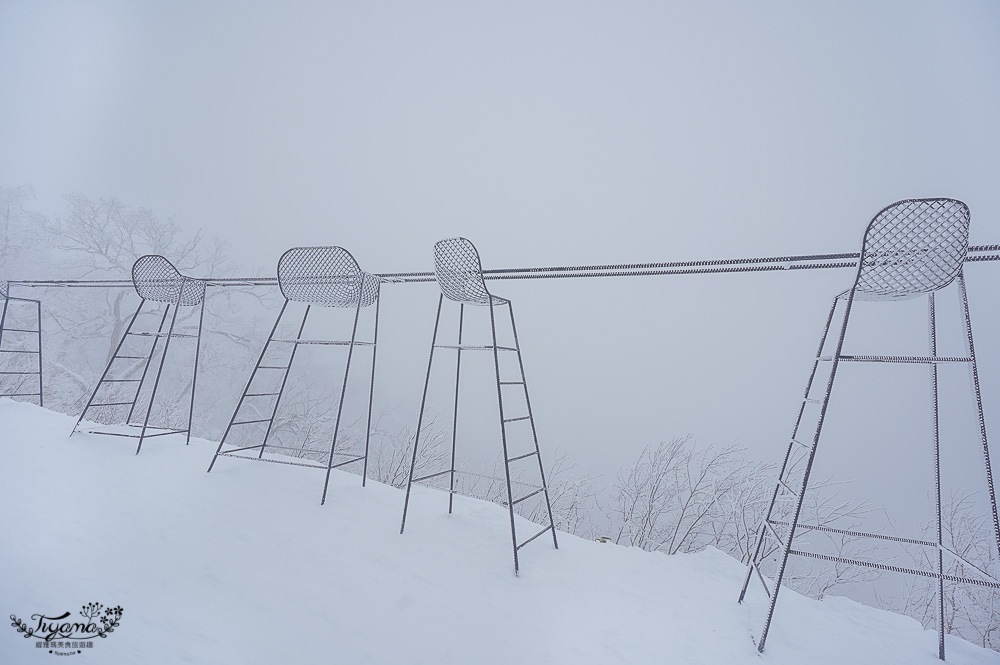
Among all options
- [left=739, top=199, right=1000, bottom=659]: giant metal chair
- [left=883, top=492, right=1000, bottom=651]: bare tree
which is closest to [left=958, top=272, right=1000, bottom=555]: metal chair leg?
[left=739, top=199, right=1000, bottom=659]: giant metal chair

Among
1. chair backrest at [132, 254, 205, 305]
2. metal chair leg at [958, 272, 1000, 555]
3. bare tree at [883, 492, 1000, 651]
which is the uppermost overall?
chair backrest at [132, 254, 205, 305]

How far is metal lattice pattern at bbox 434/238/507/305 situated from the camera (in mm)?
1869

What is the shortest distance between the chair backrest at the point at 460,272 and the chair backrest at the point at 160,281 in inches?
80.8

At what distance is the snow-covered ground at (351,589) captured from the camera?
1201mm

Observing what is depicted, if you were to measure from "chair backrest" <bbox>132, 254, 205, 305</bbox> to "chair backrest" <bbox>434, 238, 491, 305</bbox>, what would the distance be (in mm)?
2053

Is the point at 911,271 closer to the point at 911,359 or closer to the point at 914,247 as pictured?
the point at 914,247

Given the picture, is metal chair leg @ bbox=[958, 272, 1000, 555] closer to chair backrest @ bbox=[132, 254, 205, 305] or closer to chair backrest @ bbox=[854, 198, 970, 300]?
chair backrest @ bbox=[854, 198, 970, 300]

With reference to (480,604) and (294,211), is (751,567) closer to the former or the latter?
(480,604)

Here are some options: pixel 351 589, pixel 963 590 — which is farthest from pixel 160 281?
pixel 963 590

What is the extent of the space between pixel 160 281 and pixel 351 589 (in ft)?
8.63

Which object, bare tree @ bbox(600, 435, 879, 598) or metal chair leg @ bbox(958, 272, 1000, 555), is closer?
metal chair leg @ bbox(958, 272, 1000, 555)

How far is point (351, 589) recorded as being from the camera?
1498mm

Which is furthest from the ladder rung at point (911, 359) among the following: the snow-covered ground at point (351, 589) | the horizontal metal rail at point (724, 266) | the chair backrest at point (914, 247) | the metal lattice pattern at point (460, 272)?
the metal lattice pattern at point (460, 272)

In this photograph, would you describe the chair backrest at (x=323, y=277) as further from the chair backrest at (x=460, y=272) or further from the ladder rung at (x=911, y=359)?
the ladder rung at (x=911, y=359)
